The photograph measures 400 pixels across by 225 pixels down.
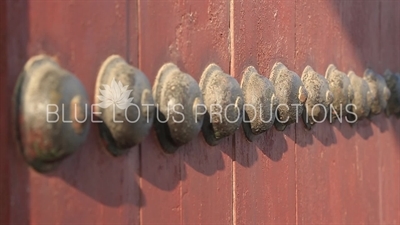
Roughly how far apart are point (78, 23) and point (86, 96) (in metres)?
0.08

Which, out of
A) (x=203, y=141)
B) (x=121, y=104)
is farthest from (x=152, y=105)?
(x=203, y=141)

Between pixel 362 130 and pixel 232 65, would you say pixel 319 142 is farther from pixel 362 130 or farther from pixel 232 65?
pixel 232 65

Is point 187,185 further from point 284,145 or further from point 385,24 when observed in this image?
point 385,24

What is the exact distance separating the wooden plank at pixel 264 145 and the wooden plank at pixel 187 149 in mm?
24

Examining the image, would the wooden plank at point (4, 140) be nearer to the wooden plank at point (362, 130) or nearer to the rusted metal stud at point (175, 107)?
the rusted metal stud at point (175, 107)

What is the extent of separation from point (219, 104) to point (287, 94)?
0.59ft

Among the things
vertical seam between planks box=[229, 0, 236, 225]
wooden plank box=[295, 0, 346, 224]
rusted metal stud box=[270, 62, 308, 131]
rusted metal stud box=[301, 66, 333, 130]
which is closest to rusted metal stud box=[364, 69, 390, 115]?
wooden plank box=[295, 0, 346, 224]

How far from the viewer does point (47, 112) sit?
1.61 feet

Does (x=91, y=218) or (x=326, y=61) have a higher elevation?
(x=326, y=61)

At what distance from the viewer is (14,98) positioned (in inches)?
19.2

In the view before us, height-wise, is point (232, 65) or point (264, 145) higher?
point (232, 65)

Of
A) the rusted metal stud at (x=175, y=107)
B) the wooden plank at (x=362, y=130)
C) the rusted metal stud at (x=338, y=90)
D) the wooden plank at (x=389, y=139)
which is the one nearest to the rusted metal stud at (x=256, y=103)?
the rusted metal stud at (x=175, y=107)

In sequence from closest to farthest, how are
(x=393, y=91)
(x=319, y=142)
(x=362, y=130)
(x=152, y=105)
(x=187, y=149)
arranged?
(x=152, y=105)
(x=187, y=149)
(x=319, y=142)
(x=362, y=130)
(x=393, y=91)

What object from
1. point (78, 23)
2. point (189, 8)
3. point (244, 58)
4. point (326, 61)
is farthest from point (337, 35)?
point (78, 23)
